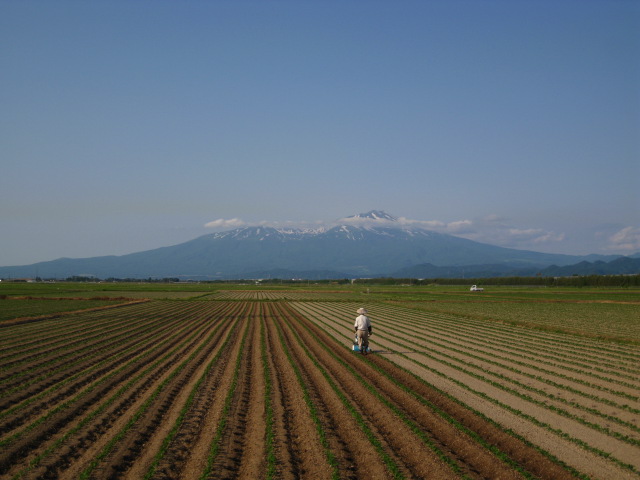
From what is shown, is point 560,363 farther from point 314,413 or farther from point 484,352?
point 314,413

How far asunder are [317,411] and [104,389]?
6.43 m

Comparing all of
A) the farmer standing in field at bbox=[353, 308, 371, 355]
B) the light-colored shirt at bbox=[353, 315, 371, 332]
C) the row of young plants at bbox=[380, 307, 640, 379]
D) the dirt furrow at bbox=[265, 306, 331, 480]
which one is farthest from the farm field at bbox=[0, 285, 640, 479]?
the light-colored shirt at bbox=[353, 315, 371, 332]

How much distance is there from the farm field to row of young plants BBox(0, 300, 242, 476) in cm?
6

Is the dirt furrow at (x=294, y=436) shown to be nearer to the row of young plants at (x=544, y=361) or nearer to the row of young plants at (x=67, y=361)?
the row of young plants at (x=67, y=361)

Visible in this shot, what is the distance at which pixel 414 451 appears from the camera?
9227mm

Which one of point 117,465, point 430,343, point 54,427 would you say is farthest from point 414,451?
point 430,343

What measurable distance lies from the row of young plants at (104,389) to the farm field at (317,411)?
2.2 inches

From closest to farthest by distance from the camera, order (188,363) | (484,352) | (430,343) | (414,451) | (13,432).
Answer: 1. (414,451)
2. (13,432)
3. (188,363)
4. (484,352)
5. (430,343)

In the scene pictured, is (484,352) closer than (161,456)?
No

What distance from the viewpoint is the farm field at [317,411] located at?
8.66 meters

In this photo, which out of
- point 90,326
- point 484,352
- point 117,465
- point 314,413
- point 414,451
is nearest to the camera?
point 117,465

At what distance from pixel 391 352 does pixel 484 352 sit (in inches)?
159

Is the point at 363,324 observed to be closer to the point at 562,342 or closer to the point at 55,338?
the point at 562,342

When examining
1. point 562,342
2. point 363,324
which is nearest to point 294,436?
point 363,324
